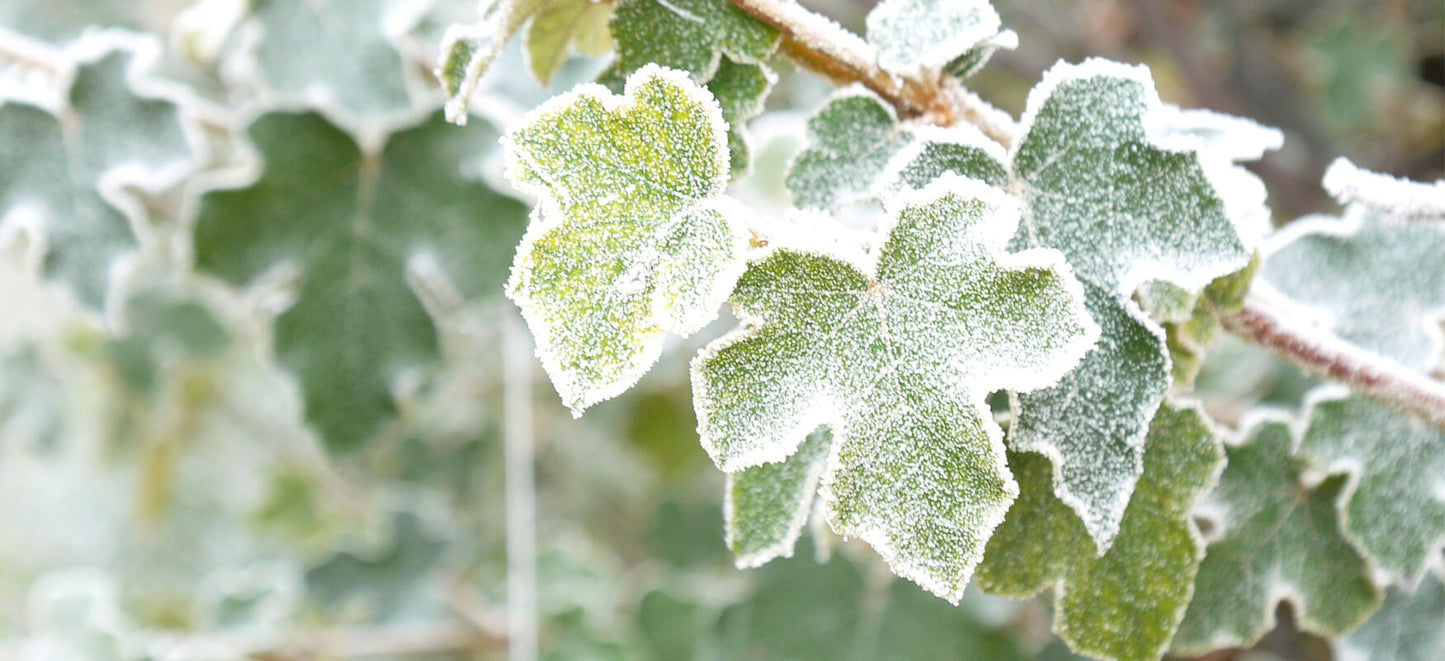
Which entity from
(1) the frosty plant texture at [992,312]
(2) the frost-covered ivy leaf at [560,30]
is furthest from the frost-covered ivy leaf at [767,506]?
(2) the frost-covered ivy leaf at [560,30]

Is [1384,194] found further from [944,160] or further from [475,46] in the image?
[475,46]

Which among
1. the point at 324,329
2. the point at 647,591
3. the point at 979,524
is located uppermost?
the point at 324,329

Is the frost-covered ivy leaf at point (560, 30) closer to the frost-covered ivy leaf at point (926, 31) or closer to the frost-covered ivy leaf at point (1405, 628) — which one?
the frost-covered ivy leaf at point (926, 31)

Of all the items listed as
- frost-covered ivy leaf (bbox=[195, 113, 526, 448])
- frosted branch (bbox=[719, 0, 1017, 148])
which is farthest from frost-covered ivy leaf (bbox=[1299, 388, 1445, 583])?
frost-covered ivy leaf (bbox=[195, 113, 526, 448])

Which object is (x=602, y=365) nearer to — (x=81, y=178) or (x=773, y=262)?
(x=773, y=262)

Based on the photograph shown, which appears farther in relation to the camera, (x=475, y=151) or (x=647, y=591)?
(x=647, y=591)

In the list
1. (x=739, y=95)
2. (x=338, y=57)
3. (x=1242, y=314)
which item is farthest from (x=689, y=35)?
(x=338, y=57)

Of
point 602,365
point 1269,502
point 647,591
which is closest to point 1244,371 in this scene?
point 1269,502
